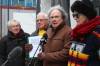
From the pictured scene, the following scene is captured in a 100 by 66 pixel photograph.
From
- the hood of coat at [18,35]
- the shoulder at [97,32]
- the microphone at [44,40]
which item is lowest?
the microphone at [44,40]

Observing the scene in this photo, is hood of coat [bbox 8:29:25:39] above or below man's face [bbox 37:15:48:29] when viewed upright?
below

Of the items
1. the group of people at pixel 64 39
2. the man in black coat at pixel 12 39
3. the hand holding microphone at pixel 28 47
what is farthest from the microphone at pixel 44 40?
the man in black coat at pixel 12 39

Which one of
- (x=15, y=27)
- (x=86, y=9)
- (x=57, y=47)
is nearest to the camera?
(x=86, y=9)

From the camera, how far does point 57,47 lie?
16.5 feet

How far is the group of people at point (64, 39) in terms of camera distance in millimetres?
3945

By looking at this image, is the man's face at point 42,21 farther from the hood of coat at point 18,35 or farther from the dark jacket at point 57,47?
the dark jacket at point 57,47

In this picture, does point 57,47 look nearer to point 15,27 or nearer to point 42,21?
point 42,21

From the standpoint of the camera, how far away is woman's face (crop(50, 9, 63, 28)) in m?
5.09

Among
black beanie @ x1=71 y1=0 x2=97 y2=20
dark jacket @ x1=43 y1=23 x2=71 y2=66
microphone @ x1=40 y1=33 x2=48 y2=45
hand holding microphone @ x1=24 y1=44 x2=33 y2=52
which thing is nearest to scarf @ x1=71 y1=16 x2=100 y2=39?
black beanie @ x1=71 y1=0 x2=97 y2=20

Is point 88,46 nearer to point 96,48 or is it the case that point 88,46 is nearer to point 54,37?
point 96,48

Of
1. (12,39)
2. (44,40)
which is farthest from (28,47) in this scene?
(12,39)

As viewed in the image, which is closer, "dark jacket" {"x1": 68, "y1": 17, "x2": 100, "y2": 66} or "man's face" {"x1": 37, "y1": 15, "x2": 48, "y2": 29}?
"dark jacket" {"x1": 68, "y1": 17, "x2": 100, "y2": 66}

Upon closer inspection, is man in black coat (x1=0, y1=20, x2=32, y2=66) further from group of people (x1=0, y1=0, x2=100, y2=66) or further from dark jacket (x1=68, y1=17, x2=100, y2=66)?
dark jacket (x1=68, y1=17, x2=100, y2=66)

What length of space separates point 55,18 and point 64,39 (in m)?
0.28
